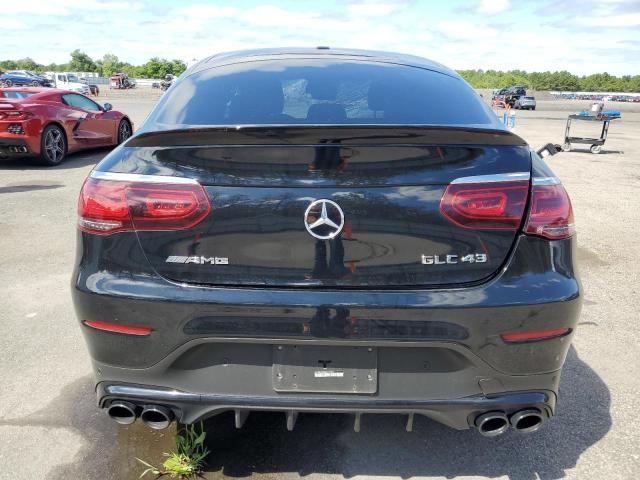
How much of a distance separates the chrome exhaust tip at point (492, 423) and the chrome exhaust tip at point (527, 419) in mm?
33

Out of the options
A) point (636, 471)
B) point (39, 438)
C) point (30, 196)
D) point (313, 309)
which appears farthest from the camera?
point (30, 196)

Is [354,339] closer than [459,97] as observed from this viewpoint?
Yes

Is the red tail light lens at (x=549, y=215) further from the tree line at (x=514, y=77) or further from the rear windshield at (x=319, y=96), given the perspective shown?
the tree line at (x=514, y=77)

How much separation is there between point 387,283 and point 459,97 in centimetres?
127

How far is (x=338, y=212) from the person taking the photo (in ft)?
6.62

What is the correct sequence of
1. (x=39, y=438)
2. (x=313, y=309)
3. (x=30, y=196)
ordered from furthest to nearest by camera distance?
(x=30, y=196), (x=39, y=438), (x=313, y=309)

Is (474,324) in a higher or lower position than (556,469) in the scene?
higher

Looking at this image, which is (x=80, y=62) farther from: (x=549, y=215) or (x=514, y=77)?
(x=549, y=215)

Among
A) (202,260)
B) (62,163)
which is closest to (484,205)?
(202,260)

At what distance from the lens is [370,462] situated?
2.64m

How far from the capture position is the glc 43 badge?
2062 mm

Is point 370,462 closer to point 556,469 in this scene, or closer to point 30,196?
point 556,469

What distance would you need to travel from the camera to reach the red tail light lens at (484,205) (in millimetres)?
2045

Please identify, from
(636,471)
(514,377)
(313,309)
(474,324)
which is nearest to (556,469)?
(636,471)
